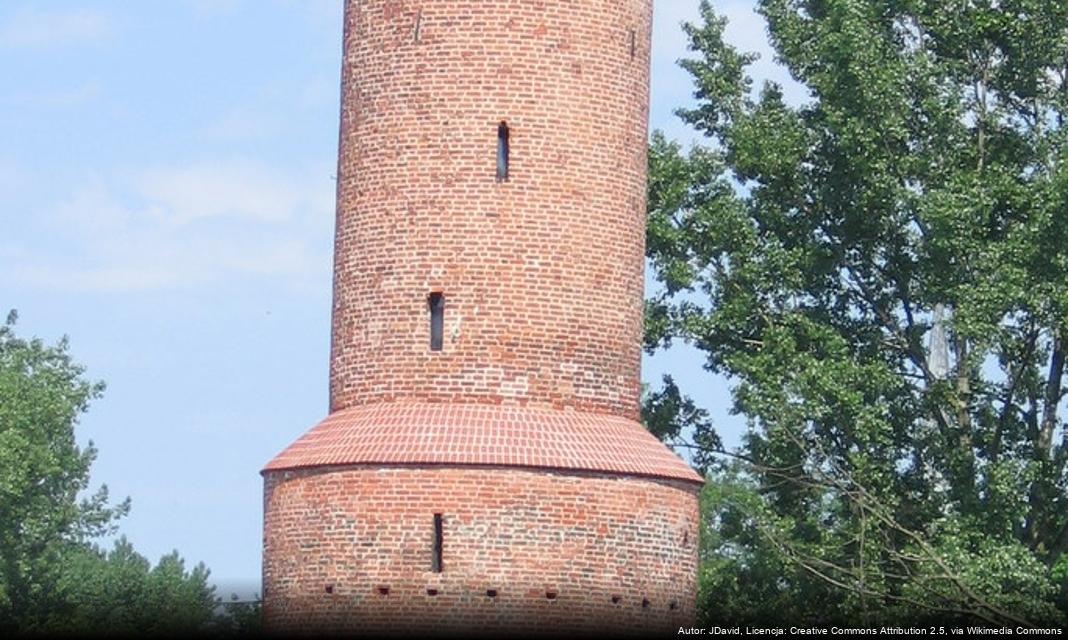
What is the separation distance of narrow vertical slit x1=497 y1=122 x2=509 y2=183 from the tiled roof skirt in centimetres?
206

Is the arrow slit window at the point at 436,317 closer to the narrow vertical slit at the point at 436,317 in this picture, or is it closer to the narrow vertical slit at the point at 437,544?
the narrow vertical slit at the point at 436,317

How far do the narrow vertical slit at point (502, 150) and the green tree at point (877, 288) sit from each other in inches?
263

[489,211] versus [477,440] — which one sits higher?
[489,211]

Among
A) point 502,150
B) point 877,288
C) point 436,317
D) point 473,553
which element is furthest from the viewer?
point 877,288

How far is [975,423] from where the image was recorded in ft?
96.3

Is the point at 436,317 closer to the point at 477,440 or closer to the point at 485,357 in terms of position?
the point at 485,357

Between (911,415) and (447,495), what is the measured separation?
9.22m

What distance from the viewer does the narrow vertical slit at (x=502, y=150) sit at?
22.3 metres

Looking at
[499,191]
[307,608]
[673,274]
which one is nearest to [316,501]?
[307,608]

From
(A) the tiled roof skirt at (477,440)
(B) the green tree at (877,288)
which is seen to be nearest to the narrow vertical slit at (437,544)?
(A) the tiled roof skirt at (477,440)

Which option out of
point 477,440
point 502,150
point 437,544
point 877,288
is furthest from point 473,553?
point 877,288

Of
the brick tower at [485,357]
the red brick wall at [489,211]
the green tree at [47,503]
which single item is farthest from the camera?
the green tree at [47,503]

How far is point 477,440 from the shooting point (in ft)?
70.8

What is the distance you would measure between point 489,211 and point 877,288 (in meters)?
8.91
